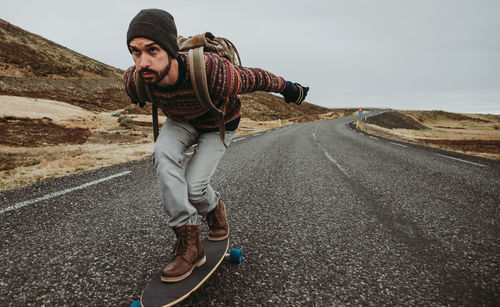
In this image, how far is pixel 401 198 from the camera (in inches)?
167

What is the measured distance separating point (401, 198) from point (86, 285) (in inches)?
173

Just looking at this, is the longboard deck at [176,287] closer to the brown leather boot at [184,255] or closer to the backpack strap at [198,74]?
the brown leather boot at [184,255]

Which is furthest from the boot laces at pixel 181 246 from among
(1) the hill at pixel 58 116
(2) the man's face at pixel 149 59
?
(1) the hill at pixel 58 116

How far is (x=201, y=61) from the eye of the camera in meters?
1.81

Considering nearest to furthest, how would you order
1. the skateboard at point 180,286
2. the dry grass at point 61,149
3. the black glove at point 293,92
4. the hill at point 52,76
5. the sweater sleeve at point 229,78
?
the skateboard at point 180,286, the sweater sleeve at point 229,78, the black glove at point 293,92, the dry grass at point 61,149, the hill at point 52,76

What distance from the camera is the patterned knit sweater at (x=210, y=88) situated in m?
1.91

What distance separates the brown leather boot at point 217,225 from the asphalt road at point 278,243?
0.26 meters

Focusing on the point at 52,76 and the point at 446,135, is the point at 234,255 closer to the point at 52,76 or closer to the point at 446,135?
the point at 446,135

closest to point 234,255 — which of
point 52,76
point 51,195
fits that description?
point 51,195

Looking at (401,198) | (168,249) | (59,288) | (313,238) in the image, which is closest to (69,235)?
(59,288)

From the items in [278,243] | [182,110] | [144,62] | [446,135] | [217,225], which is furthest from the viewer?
[446,135]

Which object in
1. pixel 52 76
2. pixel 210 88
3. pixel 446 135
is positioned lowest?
pixel 446 135

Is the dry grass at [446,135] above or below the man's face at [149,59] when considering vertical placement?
below

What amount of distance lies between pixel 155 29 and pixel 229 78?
1.94 feet
